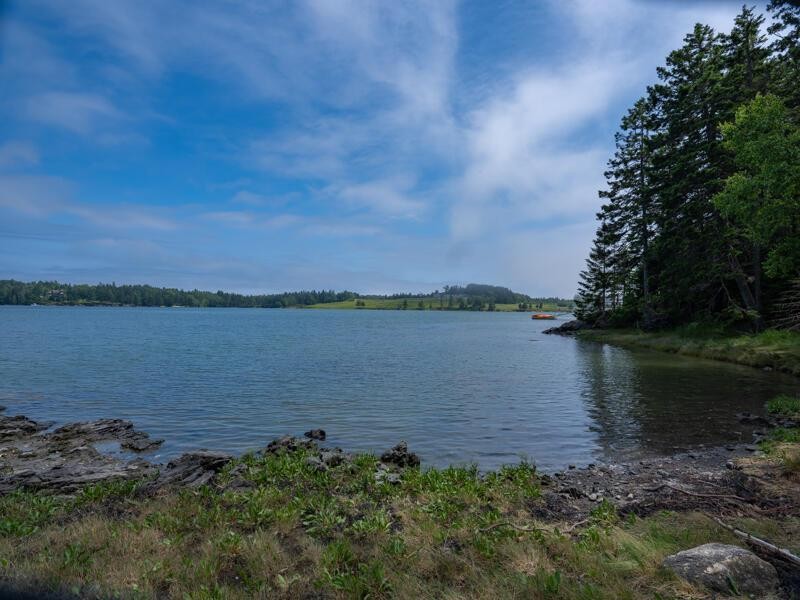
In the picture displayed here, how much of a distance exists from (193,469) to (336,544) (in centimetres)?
658

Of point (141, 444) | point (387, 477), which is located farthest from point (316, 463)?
point (141, 444)

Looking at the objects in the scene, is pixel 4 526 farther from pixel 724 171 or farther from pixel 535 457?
pixel 724 171

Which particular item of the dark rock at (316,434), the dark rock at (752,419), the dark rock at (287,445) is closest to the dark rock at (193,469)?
the dark rock at (287,445)

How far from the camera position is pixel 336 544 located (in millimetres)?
6758

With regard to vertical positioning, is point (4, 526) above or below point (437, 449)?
above

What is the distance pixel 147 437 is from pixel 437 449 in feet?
35.0

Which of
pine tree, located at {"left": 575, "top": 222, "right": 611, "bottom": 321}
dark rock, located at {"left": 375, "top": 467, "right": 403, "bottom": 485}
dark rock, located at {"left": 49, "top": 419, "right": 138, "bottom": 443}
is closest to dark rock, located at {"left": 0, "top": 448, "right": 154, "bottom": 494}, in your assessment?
dark rock, located at {"left": 49, "top": 419, "right": 138, "bottom": 443}

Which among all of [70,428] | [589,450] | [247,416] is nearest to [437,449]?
[589,450]

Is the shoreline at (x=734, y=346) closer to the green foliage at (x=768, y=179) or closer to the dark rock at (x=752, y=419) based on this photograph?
the green foliage at (x=768, y=179)

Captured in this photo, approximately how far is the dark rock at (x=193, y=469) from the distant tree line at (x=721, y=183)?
29680 millimetres

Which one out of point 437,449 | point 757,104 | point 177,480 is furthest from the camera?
point 757,104

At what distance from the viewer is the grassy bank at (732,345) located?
2941 centimetres

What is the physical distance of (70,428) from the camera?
17.6 meters

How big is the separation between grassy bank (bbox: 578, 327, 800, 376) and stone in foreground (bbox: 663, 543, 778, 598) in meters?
28.9
